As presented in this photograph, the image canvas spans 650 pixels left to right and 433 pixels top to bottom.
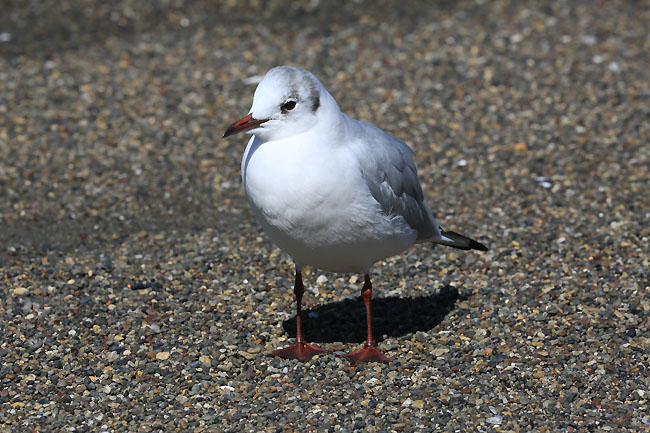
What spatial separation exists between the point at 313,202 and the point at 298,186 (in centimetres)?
12

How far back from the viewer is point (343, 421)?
4770 mm

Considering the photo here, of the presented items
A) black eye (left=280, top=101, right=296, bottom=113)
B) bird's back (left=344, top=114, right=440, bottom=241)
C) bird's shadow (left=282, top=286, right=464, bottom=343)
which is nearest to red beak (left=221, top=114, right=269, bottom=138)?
black eye (left=280, top=101, right=296, bottom=113)

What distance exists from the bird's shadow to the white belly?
2.77 feet

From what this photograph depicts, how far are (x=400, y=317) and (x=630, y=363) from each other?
1453mm

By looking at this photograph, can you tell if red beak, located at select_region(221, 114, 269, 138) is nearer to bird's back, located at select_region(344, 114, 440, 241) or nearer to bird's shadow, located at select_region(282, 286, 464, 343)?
bird's back, located at select_region(344, 114, 440, 241)

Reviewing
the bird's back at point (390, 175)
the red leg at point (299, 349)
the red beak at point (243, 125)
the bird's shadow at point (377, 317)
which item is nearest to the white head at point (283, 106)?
the red beak at point (243, 125)

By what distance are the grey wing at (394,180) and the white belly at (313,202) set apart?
11 cm

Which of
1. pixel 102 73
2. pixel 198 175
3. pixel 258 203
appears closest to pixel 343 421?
pixel 258 203

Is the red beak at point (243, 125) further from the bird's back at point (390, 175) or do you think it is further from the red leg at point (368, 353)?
the red leg at point (368, 353)

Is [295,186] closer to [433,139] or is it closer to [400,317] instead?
[400,317]

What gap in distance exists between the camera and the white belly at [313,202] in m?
4.66

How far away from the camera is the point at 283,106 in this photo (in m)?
4.71

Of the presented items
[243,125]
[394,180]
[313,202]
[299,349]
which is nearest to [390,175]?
[394,180]

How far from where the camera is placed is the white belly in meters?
4.66
